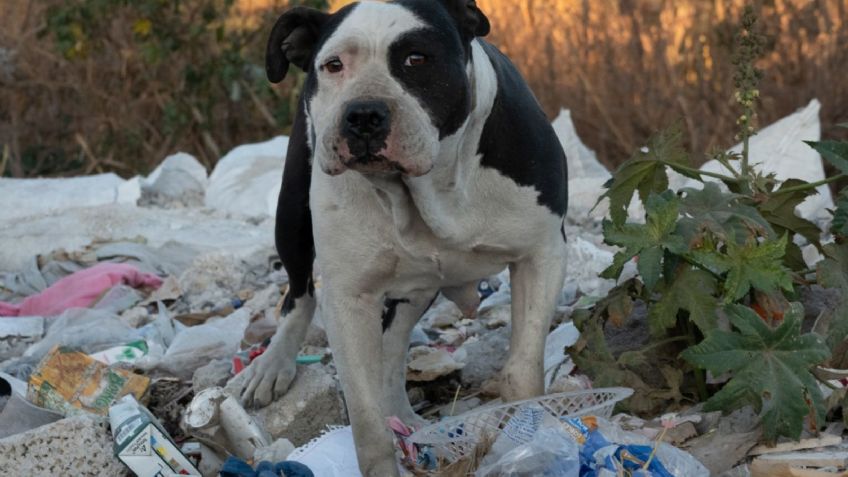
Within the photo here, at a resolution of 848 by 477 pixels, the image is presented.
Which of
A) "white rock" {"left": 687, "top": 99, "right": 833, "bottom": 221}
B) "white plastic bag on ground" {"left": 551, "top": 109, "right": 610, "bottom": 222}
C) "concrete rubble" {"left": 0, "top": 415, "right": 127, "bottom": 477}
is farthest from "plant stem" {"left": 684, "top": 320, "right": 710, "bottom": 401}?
"white plastic bag on ground" {"left": 551, "top": 109, "right": 610, "bottom": 222}

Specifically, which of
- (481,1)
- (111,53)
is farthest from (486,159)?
(111,53)

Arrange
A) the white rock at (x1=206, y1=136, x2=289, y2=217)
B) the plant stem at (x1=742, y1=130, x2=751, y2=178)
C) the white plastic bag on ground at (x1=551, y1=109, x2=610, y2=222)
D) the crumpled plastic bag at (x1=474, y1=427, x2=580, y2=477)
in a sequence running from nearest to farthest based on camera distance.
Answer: the crumpled plastic bag at (x1=474, y1=427, x2=580, y2=477)
the plant stem at (x1=742, y1=130, x2=751, y2=178)
the white plastic bag on ground at (x1=551, y1=109, x2=610, y2=222)
the white rock at (x1=206, y1=136, x2=289, y2=217)

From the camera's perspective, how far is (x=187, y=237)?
749 centimetres

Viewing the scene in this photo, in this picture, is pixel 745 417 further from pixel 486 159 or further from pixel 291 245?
pixel 291 245

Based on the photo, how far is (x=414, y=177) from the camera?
3225mm

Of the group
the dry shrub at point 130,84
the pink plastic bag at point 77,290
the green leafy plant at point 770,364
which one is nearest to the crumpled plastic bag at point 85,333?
the pink plastic bag at point 77,290

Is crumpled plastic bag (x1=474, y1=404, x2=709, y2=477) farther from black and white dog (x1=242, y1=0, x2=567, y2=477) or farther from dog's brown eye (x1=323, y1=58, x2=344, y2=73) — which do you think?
dog's brown eye (x1=323, y1=58, x2=344, y2=73)

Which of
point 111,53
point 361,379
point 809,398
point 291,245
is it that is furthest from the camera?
point 111,53

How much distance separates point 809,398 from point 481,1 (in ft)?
25.4

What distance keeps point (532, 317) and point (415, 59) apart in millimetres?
817

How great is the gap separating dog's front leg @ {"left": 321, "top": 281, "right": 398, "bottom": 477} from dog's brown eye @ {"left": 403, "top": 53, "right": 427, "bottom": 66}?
667 millimetres

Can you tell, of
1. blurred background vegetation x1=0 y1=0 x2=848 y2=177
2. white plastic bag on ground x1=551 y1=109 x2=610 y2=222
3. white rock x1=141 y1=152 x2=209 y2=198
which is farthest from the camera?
white rock x1=141 y1=152 x2=209 y2=198

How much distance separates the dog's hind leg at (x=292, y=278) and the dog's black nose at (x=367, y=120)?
931 mm

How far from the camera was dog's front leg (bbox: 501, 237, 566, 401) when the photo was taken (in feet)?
11.5
